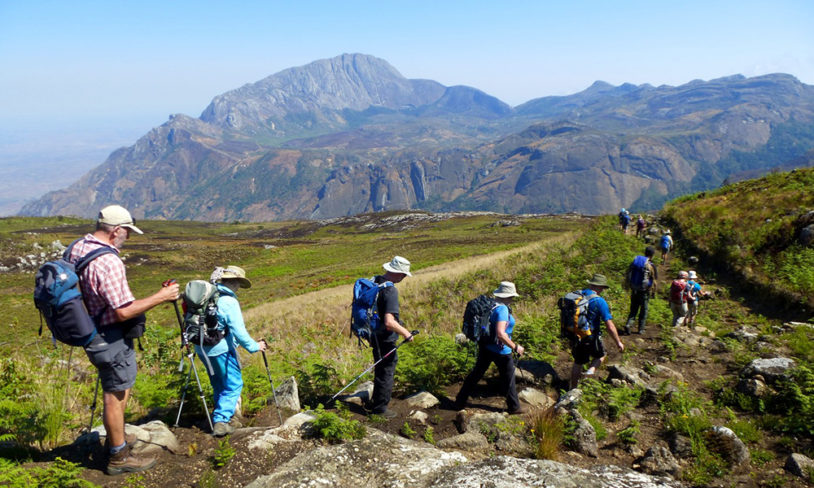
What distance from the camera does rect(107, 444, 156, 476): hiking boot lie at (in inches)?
179

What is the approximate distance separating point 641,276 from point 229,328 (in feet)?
35.6

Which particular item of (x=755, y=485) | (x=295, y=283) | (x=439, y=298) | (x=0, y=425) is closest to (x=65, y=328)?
(x=0, y=425)

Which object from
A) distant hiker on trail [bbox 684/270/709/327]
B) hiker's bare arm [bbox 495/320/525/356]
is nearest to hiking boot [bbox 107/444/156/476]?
hiker's bare arm [bbox 495/320/525/356]

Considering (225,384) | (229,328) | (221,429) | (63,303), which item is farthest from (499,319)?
(63,303)

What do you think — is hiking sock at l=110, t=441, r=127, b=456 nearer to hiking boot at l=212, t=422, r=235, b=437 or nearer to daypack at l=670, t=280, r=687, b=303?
hiking boot at l=212, t=422, r=235, b=437

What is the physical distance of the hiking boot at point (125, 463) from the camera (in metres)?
4.55

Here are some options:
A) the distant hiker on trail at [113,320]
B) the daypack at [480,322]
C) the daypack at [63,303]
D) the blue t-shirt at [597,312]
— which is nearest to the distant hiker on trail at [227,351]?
the distant hiker on trail at [113,320]

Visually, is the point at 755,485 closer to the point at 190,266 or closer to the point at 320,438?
the point at 320,438

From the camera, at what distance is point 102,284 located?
4.41 metres

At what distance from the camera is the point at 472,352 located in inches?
347

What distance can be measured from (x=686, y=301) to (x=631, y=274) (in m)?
1.66

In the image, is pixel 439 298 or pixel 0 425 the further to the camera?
pixel 439 298

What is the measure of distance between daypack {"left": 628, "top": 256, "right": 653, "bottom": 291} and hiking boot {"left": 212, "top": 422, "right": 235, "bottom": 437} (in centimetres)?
1091

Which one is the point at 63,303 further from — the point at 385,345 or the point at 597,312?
the point at 597,312
